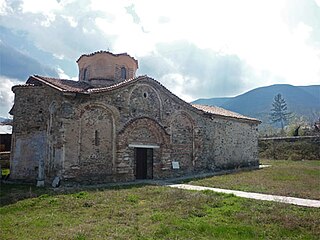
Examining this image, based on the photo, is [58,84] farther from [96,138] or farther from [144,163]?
[144,163]

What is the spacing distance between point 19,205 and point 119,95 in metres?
7.66

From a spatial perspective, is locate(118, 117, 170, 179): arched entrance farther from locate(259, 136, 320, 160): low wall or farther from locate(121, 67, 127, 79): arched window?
locate(259, 136, 320, 160): low wall

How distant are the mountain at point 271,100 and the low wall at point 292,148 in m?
86.9

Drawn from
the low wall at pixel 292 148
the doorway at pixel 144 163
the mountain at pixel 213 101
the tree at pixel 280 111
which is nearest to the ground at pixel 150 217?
the doorway at pixel 144 163

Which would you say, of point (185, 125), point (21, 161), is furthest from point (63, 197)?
point (185, 125)

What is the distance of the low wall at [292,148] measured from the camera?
102ft

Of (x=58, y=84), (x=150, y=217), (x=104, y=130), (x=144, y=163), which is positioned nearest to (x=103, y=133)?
(x=104, y=130)

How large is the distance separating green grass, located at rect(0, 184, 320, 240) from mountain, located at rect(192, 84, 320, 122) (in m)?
115

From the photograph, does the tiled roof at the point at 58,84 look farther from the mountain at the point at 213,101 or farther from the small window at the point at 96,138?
the mountain at the point at 213,101

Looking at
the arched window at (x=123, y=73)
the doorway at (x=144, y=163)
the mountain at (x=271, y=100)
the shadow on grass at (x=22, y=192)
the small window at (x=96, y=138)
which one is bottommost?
the shadow on grass at (x=22, y=192)

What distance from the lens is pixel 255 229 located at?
667 centimetres

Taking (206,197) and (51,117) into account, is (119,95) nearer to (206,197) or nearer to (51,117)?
(51,117)

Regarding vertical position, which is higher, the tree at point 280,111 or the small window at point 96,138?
the tree at point 280,111

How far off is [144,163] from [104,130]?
3344mm
